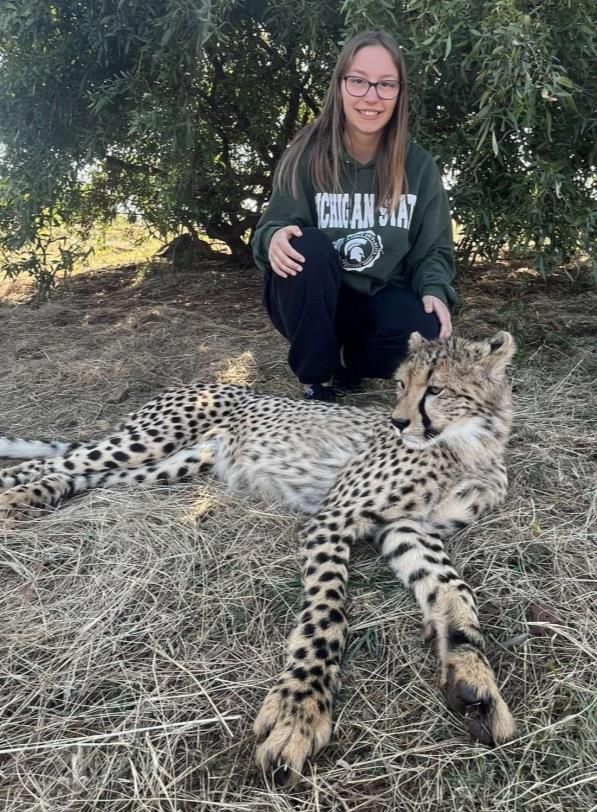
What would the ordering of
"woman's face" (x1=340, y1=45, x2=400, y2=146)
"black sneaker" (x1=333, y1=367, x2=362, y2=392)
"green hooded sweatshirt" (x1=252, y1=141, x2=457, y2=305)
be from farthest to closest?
"black sneaker" (x1=333, y1=367, x2=362, y2=392)
"green hooded sweatshirt" (x1=252, y1=141, x2=457, y2=305)
"woman's face" (x1=340, y1=45, x2=400, y2=146)

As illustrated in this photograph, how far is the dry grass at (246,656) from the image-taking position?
1370mm

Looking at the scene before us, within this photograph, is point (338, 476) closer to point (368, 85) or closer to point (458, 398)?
point (458, 398)

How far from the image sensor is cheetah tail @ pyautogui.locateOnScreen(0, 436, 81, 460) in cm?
285

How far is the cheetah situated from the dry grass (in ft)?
0.20

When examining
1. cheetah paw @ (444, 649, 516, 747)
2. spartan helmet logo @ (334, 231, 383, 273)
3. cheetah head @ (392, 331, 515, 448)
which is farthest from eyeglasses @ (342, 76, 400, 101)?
cheetah paw @ (444, 649, 516, 747)

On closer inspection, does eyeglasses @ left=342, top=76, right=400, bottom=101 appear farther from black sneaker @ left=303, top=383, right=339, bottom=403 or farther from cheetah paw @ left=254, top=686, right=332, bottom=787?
cheetah paw @ left=254, top=686, right=332, bottom=787

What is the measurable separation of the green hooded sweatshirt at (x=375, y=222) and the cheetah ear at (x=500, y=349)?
2.34 feet

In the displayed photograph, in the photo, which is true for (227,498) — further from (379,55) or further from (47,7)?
(47,7)

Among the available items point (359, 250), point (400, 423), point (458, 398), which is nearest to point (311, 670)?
point (400, 423)

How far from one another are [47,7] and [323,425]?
2.68m

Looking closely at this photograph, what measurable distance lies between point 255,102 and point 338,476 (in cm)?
325

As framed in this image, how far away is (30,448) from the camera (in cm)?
286

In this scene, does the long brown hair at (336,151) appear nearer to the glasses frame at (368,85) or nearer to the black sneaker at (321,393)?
the glasses frame at (368,85)

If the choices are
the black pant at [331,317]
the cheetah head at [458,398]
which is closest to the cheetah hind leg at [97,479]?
the black pant at [331,317]
